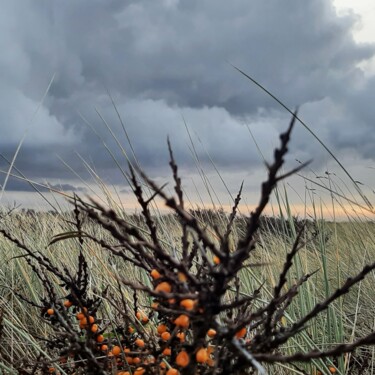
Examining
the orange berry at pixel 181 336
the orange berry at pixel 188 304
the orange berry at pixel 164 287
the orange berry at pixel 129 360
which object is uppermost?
the orange berry at pixel 164 287

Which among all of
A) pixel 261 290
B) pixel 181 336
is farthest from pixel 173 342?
pixel 261 290

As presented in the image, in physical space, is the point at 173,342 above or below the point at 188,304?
below

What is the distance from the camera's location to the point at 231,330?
2.63ft

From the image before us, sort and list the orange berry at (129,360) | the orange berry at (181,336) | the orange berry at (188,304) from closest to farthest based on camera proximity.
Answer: the orange berry at (188,304) → the orange berry at (181,336) → the orange berry at (129,360)

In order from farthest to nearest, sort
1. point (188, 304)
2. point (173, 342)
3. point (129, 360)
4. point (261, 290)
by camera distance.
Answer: point (261, 290) < point (129, 360) < point (173, 342) < point (188, 304)

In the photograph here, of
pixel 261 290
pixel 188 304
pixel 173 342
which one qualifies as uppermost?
pixel 188 304

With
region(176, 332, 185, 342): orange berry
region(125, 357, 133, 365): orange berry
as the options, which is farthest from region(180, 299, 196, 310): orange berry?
→ region(125, 357, 133, 365): orange berry

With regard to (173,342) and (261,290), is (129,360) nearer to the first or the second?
(173,342)

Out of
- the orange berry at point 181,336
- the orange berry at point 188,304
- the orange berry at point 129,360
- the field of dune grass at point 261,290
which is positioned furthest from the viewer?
the field of dune grass at point 261,290

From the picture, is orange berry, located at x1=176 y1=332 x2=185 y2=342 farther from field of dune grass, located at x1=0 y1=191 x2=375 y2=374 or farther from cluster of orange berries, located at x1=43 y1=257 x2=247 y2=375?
field of dune grass, located at x1=0 y1=191 x2=375 y2=374

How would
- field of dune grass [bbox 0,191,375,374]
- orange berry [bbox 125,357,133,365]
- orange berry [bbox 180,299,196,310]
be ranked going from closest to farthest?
orange berry [bbox 180,299,196,310] < orange berry [bbox 125,357,133,365] < field of dune grass [bbox 0,191,375,374]

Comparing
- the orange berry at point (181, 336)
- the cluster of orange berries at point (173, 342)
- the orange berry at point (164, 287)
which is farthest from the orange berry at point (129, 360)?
the orange berry at point (164, 287)

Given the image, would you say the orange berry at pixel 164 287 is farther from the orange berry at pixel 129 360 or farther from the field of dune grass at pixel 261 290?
the field of dune grass at pixel 261 290

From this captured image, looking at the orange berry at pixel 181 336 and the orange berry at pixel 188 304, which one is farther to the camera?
the orange berry at pixel 181 336
